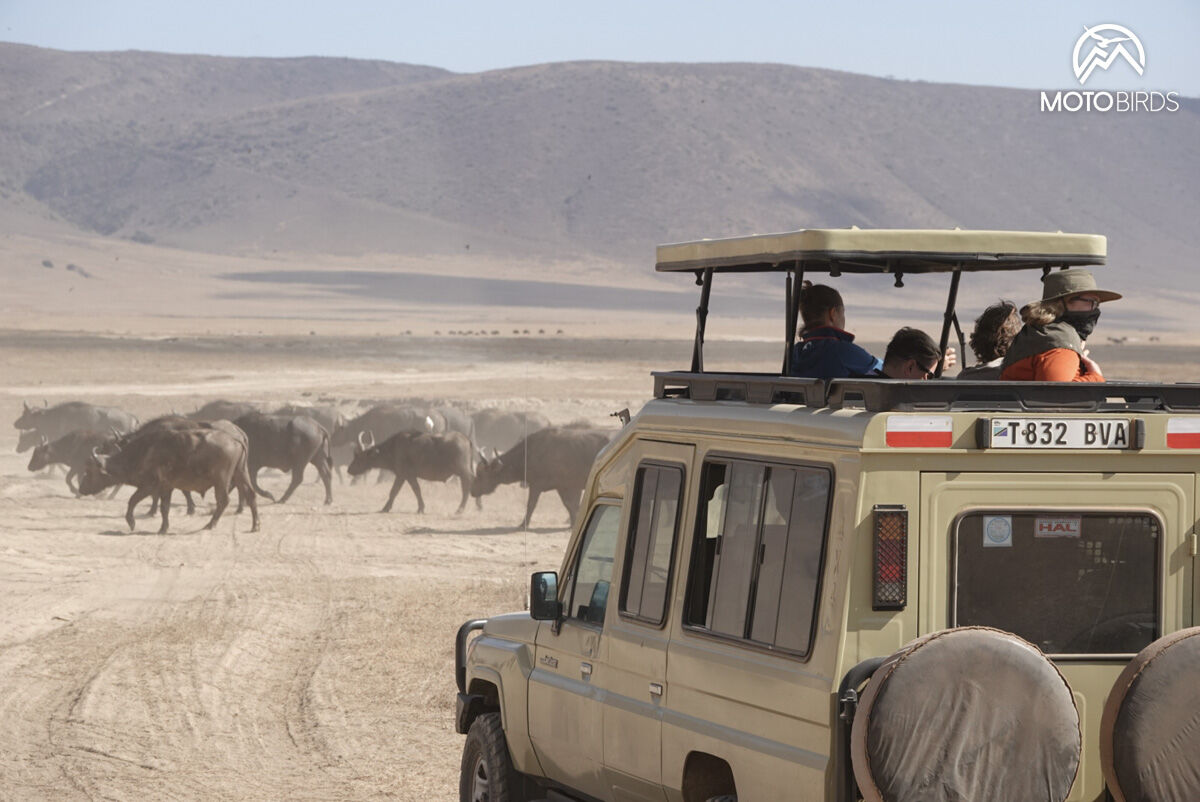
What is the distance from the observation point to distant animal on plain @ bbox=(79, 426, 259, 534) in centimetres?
2366

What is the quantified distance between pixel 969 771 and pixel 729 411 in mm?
1561

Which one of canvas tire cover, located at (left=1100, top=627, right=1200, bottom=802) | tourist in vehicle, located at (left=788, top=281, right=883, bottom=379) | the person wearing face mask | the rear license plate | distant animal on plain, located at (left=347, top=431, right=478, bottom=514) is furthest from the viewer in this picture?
distant animal on plain, located at (left=347, top=431, right=478, bottom=514)

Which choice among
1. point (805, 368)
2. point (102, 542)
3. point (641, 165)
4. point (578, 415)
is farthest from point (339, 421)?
point (641, 165)

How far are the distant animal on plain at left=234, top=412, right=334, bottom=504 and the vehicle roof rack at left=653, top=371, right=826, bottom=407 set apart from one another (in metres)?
21.3

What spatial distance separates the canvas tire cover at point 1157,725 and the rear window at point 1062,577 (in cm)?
29

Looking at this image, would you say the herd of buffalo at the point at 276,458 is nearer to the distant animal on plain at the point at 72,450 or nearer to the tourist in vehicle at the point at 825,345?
the distant animal on plain at the point at 72,450

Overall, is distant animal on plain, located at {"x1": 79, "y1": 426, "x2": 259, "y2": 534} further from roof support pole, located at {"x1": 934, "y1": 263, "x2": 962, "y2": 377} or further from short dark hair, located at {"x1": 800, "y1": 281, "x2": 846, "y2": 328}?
short dark hair, located at {"x1": 800, "y1": 281, "x2": 846, "y2": 328}

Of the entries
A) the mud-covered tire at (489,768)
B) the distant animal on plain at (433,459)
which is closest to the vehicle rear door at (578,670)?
the mud-covered tire at (489,768)

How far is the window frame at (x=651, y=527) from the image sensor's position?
6082mm

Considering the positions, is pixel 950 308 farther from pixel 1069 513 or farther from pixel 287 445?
pixel 287 445

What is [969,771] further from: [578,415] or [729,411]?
[578,415]

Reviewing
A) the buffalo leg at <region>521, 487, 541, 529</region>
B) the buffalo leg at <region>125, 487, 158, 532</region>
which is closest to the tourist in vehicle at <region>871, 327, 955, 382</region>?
the buffalo leg at <region>521, 487, 541, 529</region>

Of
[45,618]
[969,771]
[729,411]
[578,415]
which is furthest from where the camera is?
[578,415]

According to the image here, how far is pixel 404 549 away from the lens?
21188 millimetres
